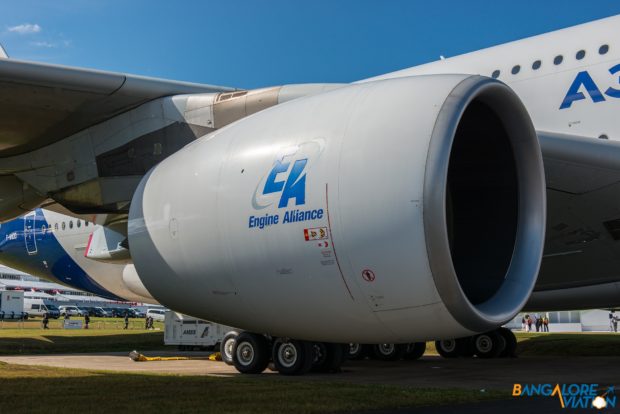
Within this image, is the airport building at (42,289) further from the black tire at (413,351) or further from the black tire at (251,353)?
the black tire at (251,353)

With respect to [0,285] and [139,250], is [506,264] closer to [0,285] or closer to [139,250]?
[139,250]

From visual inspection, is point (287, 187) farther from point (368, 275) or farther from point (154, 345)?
point (154, 345)

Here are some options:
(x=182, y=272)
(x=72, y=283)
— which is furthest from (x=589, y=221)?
(x=72, y=283)

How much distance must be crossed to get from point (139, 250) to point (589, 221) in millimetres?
4850

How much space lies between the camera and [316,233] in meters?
5.62

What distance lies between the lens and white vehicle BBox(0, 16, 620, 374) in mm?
5363

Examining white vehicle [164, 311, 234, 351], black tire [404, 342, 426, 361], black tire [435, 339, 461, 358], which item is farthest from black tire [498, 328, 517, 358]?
white vehicle [164, 311, 234, 351]

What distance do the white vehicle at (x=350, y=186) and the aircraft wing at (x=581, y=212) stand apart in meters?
0.02

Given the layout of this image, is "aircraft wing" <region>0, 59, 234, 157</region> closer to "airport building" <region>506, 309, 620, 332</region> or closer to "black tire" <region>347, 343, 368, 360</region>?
"black tire" <region>347, 343, 368, 360</region>

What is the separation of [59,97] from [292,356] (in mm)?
3889

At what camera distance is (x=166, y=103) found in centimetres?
839

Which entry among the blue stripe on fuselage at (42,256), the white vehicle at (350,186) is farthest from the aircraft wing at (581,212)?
the blue stripe on fuselage at (42,256)

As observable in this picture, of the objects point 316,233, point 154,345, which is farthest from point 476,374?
point 154,345

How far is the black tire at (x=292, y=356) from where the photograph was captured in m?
8.04
